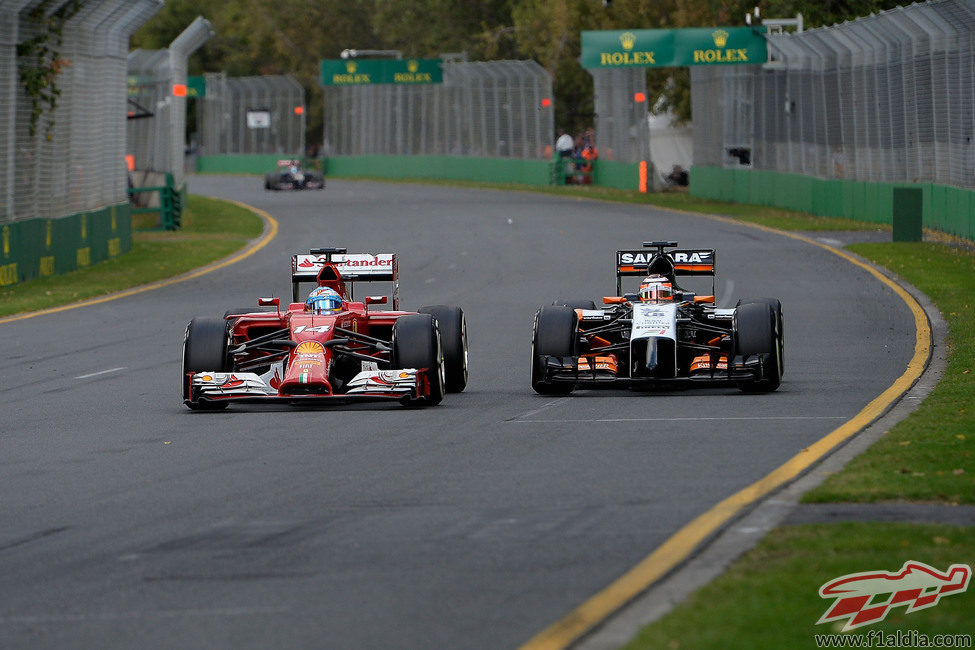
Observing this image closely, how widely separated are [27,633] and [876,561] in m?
3.40

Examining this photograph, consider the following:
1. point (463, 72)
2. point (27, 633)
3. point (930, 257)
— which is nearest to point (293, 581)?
point (27, 633)

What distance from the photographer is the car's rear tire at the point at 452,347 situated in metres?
14.2

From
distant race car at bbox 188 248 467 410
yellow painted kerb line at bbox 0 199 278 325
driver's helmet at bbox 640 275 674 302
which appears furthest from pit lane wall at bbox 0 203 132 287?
driver's helmet at bbox 640 275 674 302

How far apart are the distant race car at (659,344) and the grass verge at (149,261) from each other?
1142 cm

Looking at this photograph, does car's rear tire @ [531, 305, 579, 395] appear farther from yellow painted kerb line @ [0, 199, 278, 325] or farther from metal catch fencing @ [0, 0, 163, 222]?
metal catch fencing @ [0, 0, 163, 222]

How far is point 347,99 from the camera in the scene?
90.3 meters

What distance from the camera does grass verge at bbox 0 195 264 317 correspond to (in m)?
25.5

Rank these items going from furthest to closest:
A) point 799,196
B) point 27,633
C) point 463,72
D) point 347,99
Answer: point 347,99, point 463,72, point 799,196, point 27,633

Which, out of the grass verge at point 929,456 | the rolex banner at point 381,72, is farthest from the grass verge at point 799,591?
the rolex banner at point 381,72

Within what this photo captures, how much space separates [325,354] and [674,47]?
37625 millimetres

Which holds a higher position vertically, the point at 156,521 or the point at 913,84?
the point at 913,84

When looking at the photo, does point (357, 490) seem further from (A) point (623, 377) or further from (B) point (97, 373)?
(B) point (97, 373)

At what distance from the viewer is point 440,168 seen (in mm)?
77625

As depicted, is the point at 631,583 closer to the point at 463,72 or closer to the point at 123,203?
the point at 123,203
